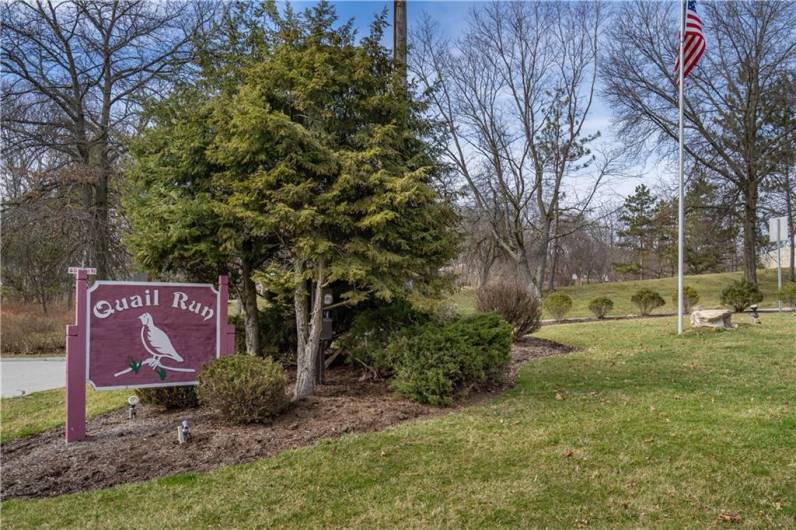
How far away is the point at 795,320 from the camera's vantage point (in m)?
12.1

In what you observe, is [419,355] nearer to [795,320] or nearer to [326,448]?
[326,448]

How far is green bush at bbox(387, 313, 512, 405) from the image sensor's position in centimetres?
500

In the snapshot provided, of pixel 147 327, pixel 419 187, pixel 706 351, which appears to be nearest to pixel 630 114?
pixel 706 351

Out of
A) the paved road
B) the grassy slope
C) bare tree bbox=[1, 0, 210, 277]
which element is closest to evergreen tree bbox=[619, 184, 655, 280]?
the grassy slope

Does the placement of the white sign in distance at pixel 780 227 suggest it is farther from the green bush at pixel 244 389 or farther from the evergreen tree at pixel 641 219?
the evergreen tree at pixel 641 219

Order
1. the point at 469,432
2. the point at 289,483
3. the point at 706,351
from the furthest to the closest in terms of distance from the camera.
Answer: the point at 706,351 → the point at 469,432 → the point at 289,483

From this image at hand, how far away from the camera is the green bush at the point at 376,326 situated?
5.82 m

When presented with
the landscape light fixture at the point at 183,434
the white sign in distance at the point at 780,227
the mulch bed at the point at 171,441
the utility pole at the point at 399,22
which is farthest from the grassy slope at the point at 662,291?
the landscape light fixture at the point at 183,434

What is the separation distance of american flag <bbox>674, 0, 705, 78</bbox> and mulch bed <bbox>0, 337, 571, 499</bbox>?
8.53 m

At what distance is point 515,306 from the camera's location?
9.59 m

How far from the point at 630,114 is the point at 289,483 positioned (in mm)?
23717

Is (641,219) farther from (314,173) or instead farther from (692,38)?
(314,173)

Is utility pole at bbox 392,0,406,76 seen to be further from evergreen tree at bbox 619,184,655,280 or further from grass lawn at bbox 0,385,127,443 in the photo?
evergreen tree at bbox 619,184,655,280

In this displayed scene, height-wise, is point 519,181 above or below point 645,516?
above
